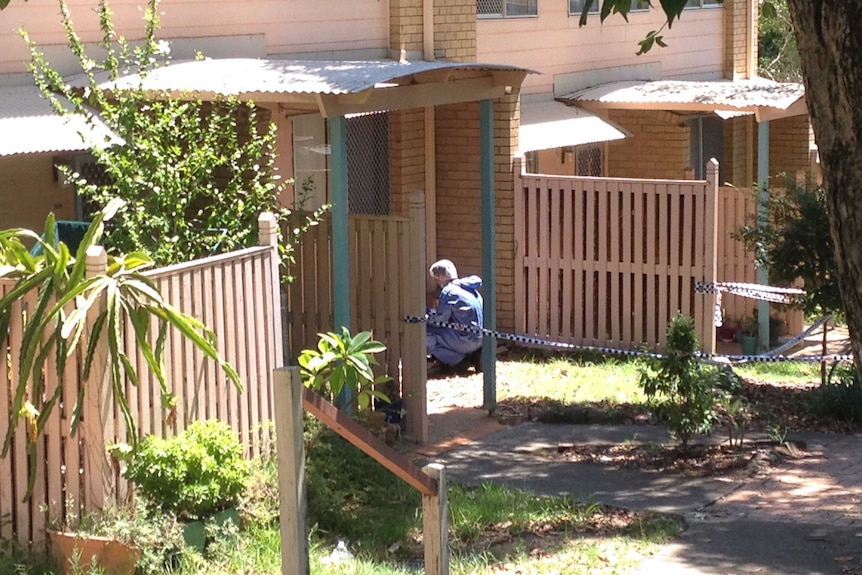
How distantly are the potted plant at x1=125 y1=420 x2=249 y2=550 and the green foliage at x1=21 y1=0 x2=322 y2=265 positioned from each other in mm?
1838

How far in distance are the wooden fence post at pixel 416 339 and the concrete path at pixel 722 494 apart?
1.16ft

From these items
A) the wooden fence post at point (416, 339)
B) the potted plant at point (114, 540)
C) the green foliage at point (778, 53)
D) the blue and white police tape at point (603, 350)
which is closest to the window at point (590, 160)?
the blue and white police tape at point (603, 350)

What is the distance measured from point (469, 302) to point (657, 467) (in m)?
3.14

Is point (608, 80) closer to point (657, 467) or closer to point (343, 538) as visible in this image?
point (657, 467)

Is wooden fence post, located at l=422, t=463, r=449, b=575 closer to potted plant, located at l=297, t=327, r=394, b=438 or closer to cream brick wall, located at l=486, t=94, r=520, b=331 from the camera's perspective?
potted plant, located at l=297, t=327, r=394, b=438

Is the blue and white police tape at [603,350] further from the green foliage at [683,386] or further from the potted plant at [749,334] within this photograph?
the potted plant at [749,334]

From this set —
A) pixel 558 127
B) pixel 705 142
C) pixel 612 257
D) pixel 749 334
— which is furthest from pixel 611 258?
pixel 705 142

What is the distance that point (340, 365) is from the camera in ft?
29.9

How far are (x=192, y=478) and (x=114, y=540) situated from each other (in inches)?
21.2

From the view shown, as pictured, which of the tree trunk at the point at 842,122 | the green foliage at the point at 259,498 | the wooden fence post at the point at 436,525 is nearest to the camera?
the tree trunk at the point at 842,122

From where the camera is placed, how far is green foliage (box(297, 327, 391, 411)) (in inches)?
355

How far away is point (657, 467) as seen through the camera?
9836 millimetres

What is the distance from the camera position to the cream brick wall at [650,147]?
1750 cm

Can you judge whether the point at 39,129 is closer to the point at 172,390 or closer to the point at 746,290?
the point at 172,390
